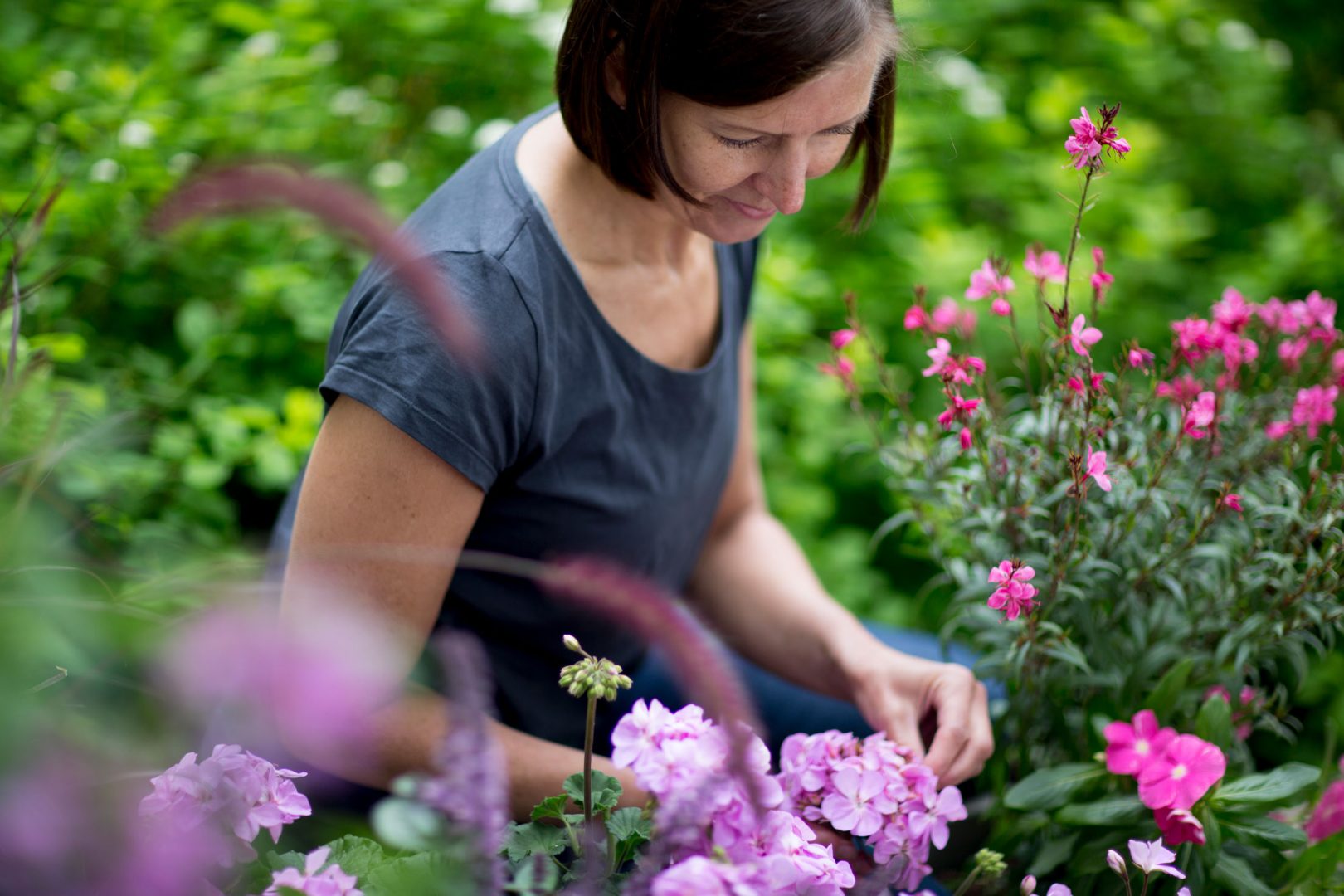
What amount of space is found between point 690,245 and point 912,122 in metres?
1.57

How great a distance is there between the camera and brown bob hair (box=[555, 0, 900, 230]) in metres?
0.98

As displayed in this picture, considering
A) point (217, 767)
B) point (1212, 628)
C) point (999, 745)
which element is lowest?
point (999, 745)

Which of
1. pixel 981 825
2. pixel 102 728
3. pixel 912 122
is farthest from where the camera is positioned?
pixel 912 122

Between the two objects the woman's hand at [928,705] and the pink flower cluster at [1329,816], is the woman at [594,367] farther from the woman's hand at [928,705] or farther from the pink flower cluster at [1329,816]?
the pink flower cluster at [1329,816]

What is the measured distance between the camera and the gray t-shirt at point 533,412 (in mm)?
1061

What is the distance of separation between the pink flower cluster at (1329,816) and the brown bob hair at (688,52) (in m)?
0.82

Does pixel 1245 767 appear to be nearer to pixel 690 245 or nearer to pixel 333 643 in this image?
pixel 690 245

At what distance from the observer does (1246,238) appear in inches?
125

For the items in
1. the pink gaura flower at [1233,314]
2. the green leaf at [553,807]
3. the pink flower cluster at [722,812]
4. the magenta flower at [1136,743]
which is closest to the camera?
the pink flower cluster at [722,812]

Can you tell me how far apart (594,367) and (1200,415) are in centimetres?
59

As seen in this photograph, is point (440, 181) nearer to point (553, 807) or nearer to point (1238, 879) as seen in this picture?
point (553, 807)

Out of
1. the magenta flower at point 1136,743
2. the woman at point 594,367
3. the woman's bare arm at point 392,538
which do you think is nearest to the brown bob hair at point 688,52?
the woman at point 594,367

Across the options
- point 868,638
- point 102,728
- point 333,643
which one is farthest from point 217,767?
point 868,638

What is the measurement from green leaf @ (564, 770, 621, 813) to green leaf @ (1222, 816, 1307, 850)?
60 centimetres
